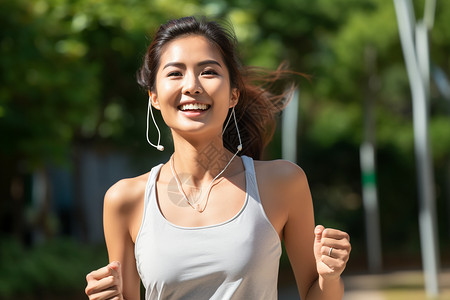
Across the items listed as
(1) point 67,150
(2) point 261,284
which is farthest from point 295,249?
(1) point 67,150

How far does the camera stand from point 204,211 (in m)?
2.46

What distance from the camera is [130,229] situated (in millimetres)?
2512

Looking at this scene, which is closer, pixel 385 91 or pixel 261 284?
pixel 261 284

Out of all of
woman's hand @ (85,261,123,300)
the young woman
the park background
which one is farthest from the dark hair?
the park background

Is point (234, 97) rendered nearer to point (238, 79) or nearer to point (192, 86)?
point (238, 79)

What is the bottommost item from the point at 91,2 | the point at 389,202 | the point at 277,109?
the point at 389,202

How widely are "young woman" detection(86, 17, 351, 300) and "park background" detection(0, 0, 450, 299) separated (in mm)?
7832

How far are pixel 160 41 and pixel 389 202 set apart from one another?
79.5 ft

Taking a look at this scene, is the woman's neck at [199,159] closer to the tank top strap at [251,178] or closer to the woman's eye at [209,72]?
the tank top strap at [251,178]

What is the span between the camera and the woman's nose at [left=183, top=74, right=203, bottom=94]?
2.42m

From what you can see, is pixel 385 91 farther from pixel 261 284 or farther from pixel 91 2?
pixel 261 284

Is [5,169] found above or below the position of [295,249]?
below

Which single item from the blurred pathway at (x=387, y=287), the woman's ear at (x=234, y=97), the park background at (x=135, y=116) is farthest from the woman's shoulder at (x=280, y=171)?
the blurred pathway at (x=387, y=287)

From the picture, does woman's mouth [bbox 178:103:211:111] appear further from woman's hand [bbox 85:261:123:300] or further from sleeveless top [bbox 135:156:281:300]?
woman's hand [bbox 85:261:123:300]
